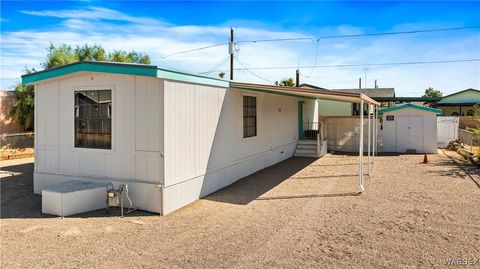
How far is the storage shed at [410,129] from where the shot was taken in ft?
47.2

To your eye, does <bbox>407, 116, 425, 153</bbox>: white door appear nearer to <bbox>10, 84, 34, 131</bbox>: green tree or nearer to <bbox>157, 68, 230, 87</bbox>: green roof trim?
<bbox>157, 68, 230, 87</bbox>: green roof trim

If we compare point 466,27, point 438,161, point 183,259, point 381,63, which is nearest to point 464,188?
point 438,161

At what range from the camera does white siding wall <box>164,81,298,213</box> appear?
625cm

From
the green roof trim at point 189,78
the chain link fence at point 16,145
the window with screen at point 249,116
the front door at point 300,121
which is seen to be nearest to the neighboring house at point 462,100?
the front door at point 300,121

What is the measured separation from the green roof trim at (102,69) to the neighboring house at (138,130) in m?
0.02

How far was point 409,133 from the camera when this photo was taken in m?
14.7

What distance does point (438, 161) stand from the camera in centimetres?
1226

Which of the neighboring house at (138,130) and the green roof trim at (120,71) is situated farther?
the neighboring house at (138,130)

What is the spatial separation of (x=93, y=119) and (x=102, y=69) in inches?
43.5

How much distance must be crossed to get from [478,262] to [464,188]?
4.82 metres

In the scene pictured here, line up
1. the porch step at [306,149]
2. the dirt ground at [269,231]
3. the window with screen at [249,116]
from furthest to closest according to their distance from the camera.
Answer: the porch step at [306,149] < the window with screen at [249,116] < the dirt ground at [269,231]

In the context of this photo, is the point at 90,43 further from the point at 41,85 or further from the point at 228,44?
the point at 41,85

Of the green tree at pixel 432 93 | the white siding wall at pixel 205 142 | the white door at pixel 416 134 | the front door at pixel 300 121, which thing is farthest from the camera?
the green tree at pixel 432 93

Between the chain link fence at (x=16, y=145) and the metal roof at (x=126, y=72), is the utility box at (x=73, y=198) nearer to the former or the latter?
the metal roof at (x=126, y=72)
